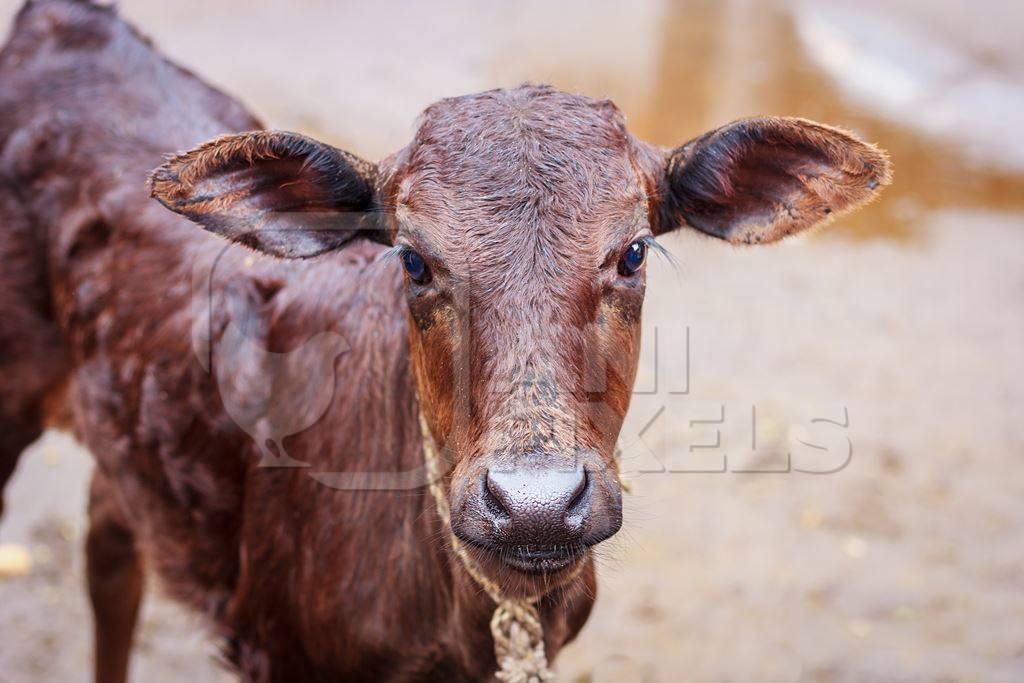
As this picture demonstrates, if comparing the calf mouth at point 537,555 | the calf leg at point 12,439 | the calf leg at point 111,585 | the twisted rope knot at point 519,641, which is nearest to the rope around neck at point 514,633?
the twisted rope knot at point 519,641

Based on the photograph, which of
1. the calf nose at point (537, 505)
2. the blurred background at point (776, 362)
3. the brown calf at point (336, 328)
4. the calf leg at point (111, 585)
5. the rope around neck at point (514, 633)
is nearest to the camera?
the calf nose at point (537, 505)

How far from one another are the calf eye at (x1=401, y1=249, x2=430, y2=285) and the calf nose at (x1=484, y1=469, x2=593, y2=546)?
2.35ft

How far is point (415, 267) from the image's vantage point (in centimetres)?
300

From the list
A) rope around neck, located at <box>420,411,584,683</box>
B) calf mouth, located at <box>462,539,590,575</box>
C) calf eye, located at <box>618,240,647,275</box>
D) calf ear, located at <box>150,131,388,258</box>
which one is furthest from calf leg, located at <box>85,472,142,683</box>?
calf eye, located at <box>618,240,647,275</box>

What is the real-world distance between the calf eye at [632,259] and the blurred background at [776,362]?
2.64 ft

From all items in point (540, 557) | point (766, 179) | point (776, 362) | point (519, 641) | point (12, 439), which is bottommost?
point (519, 641)

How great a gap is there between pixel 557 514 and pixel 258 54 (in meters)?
9.50

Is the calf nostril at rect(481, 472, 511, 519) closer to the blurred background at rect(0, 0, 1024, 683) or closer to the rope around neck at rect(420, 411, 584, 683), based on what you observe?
the rope around neck at rect(420, 411, 584, 683)

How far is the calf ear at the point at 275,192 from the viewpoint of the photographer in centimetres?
308

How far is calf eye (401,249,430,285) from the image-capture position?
298 centimetres

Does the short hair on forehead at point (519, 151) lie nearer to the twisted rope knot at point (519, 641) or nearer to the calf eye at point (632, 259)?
the calf eye at point (632, 259)

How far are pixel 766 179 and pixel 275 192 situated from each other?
1574mm

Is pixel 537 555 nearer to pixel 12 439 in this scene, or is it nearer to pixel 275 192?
pixel 275 192

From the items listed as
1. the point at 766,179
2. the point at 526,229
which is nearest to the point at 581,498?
the point at 526,229
